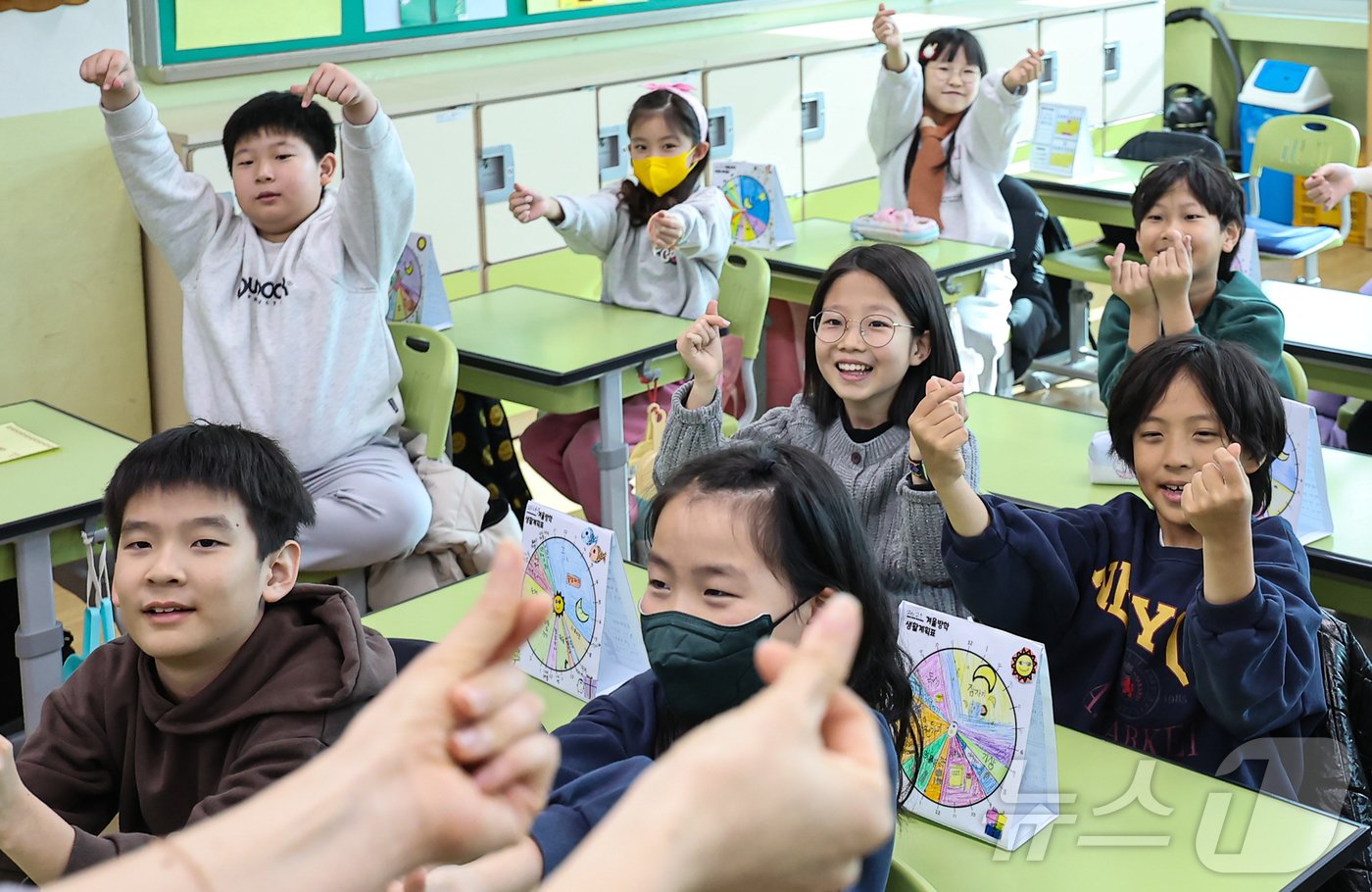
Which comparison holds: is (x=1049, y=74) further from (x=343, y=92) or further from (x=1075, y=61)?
(x=343, y=92)

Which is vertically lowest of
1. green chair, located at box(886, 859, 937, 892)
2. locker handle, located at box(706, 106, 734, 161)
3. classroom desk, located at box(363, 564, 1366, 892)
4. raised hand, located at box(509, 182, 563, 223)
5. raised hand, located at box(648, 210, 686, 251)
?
classroom desk, located at box(363, 564, 1366, 892)

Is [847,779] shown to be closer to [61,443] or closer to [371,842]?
[371,842]

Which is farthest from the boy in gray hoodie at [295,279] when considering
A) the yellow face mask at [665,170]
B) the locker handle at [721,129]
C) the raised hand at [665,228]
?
the locker handle at [721,129]

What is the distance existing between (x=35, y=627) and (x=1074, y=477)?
181 centimetres

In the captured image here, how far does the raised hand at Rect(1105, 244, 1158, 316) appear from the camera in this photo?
2.78m

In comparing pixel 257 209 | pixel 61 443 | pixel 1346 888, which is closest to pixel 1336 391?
pixel 1346 888

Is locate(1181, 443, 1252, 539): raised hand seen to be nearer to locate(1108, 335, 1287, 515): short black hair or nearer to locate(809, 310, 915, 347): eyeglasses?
locate(1108, 335, 1287, 515): short black hair

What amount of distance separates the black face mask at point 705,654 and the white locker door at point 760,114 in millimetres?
4073

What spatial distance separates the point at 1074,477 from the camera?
2.78 m

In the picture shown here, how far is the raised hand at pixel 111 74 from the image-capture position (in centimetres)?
300

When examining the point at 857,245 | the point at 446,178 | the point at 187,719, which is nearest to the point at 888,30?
the point at 857,245

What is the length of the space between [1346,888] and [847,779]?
138 centimetres

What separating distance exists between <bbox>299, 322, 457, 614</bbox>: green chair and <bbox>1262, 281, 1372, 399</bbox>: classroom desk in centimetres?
178

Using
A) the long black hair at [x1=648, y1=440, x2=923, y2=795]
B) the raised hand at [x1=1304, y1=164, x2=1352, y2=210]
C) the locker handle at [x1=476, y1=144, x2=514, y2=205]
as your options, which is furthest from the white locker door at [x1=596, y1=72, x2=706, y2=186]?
the long black hair at [x1=648, y1=440, x2=923, y2=795]
